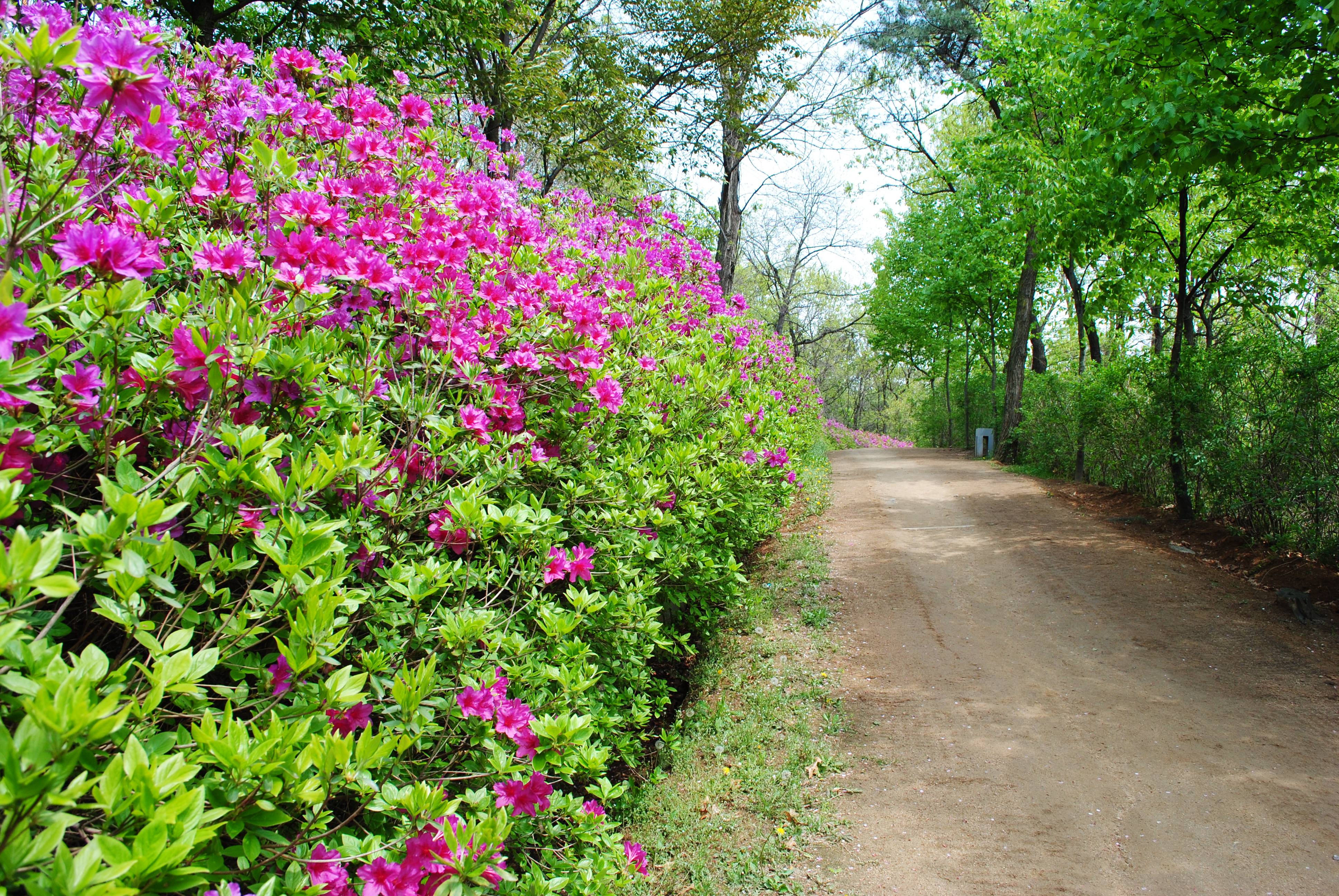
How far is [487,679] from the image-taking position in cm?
182

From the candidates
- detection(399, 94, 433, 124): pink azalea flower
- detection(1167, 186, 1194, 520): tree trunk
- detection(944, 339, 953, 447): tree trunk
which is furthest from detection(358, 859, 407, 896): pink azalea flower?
detection(944, 339, 953, 447): tree trunk

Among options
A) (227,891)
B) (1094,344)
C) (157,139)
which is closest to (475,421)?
(157,139)

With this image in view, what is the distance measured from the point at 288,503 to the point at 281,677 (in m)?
0.38

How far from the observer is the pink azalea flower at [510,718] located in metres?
1.79

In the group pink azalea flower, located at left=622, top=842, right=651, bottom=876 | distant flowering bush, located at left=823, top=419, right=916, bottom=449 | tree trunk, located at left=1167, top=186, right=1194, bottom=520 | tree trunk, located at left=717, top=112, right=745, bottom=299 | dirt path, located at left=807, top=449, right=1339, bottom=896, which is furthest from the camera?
distant flowering bush, located at left=823, top=419, right=916, bottom=449

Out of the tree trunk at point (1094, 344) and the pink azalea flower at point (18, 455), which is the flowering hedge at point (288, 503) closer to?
the pink azalea flower at point (18, 455)

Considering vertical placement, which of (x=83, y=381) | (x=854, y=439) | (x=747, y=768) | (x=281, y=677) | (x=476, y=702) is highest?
(x=83, y=381)

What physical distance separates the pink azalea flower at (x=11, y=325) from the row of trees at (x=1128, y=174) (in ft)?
20.7

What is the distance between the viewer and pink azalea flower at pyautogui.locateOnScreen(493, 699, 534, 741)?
1.79 m

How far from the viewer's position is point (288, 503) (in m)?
1.49

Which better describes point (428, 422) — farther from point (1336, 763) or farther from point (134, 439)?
point (1336, 763)

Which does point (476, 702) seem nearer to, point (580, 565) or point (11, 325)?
point (580, 565)

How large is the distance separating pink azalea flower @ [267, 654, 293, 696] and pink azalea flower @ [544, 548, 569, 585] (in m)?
0.86

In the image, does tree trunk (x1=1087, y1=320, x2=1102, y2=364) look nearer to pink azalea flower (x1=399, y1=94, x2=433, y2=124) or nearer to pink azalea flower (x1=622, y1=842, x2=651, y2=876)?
pink azalea flower (x1=399, y1=94, x2=433, y2=124)
